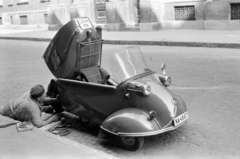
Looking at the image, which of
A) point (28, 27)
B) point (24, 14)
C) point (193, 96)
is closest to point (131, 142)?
point (193, 96)

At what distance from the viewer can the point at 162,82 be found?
4.51 metres

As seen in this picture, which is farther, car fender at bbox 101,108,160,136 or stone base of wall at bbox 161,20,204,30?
stone base of wall at bbox 161,20,204,30

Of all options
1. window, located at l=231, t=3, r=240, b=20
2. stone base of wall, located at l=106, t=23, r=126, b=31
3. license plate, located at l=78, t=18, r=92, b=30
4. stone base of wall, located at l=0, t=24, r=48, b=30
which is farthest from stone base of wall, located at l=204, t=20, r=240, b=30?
stone base of wall, located at l=0, t=24, r=48, b=30

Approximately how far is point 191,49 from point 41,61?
4.96 meters

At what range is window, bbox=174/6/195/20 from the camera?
1579 cm

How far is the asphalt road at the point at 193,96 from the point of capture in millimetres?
3904

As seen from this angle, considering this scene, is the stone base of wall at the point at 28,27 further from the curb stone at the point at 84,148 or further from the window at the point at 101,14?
the curb stone at the point at 84,148

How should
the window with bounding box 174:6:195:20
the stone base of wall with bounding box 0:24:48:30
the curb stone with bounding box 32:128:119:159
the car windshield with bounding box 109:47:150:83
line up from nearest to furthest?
1. the curb stone with bounding box 32:128:119:159
2. the car windshield with bounding box 109:47:150:83
3. the window with bounding box 174:6:195:20
4. the stone base of wall with bounding box 0:24:48:30

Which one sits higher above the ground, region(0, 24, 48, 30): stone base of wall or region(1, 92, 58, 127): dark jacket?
region(0, 24, 48, 30): stone base of wall

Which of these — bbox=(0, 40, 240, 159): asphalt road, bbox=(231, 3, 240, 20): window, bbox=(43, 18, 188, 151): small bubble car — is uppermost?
bbox=(231, 3, 240, 20): window

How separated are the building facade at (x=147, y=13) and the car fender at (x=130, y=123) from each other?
11.6 m

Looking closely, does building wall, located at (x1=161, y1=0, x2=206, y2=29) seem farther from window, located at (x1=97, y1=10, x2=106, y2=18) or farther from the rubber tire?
the rubber tire

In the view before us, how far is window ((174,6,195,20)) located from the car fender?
12.8 meters

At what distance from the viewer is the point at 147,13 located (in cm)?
1639
